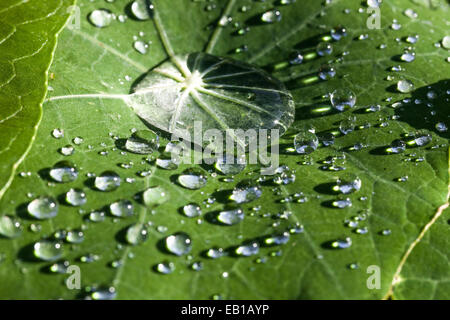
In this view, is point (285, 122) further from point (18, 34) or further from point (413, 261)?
point (18, 34)

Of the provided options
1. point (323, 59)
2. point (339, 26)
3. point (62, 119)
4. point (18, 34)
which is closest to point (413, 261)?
point (323, 59)

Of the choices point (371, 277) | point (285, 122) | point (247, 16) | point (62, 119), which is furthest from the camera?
point (247, 16)

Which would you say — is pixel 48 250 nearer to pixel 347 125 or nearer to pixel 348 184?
pixel 348 184

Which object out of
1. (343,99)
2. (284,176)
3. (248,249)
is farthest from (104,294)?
(343,99)

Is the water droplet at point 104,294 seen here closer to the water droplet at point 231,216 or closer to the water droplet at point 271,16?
the water droplet at point 231,216

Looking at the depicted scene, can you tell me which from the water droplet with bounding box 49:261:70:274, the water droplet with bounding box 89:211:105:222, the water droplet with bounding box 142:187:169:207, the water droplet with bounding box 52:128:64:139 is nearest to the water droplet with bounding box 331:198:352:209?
the water droplet with bounding box 142:187:169:207

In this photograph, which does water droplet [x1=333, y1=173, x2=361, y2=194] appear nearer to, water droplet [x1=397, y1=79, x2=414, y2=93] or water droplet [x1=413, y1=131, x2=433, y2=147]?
water droplet [x1=413, y1=131, x2=433, y2=147]

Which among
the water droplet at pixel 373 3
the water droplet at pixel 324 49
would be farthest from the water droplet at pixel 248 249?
the water droplet at pixel 373 3
